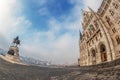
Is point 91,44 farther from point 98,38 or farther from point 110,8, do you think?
point 110,8

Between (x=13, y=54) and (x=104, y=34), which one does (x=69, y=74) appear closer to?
(x=104, y=34)

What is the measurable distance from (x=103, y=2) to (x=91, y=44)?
44.3ft

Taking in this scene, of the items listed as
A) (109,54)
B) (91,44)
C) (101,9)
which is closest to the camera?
(109,54)

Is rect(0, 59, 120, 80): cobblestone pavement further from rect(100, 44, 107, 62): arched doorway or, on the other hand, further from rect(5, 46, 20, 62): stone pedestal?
rect(100, 44, 107, 62): arched doorway

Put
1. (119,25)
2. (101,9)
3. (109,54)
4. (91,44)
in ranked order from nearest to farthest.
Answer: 1. (119,25)
2. (109,54)
3. (101,9)
4. (91,44)

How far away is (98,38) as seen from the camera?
42906 millimetres

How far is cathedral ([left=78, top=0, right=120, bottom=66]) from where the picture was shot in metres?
35.9

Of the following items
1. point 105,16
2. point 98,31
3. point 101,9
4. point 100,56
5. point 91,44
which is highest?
point 101,9

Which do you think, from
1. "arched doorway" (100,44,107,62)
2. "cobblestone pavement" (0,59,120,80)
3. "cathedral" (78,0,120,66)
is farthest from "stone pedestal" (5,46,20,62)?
"cobblestone pavement" (0,59,120,80)

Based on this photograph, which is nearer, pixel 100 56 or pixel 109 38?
pixel 109 38

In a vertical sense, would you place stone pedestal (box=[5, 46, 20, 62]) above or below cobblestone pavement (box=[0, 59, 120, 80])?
above

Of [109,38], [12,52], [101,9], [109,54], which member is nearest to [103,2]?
[101,9]

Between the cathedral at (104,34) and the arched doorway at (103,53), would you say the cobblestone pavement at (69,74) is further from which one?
the arched doorway at (103,53)

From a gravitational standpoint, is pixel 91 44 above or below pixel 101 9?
below
